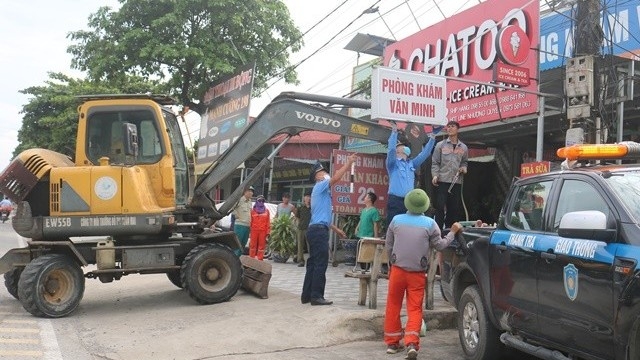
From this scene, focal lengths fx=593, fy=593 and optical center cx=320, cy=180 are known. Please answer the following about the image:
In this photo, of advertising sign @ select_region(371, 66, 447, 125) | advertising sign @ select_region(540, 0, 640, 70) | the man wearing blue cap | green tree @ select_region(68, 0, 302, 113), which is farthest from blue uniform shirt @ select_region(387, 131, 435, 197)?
green tree @ select_region(68, 0, 302, 113)

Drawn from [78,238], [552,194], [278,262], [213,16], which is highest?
[213,16]

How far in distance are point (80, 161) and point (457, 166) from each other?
5796 mm

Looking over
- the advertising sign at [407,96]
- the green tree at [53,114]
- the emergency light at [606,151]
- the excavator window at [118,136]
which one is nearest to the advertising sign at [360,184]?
the advertising sign at [407,96]

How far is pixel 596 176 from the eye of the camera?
461 centimetres

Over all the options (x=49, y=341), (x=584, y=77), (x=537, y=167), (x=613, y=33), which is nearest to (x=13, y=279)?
(x=49, y=341)

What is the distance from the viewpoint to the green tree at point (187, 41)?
1978cm

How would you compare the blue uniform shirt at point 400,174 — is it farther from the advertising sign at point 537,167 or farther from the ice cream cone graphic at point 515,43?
the ice cream cone graphic at point 515,43

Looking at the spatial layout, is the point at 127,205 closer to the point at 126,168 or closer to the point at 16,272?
the point at 126,168

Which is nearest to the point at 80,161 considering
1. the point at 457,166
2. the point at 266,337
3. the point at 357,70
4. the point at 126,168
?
the point at 126,168

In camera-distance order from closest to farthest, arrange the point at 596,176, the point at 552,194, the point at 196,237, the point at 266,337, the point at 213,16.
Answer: the point at 596,176, the point at 552,194, the point at 266,337, the point at 196,237, the point at 213,16

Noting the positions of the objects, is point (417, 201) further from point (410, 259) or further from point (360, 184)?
point (360, 184)

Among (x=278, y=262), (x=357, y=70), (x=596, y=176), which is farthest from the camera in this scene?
(x=357, y=70)

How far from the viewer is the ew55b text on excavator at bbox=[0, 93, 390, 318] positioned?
28.5 ft

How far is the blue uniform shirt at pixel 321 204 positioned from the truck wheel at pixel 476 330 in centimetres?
245
